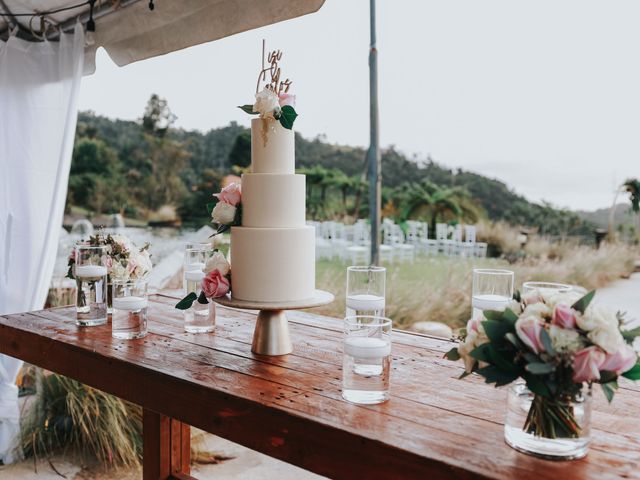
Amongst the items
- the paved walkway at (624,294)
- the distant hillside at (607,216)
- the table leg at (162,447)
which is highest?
the distant hillside at (607,216)

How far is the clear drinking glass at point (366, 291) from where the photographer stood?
1.53 m

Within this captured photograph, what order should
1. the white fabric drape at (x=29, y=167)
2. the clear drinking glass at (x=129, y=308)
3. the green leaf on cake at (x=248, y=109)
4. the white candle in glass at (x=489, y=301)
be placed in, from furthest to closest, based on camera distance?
the white fabric drape at (x=29, y=167) < the clear drinking glass at (x=129, y=308) < the green leaf on cake at (x=248, y=109) < the white candle in glass at (x=489, y=301)

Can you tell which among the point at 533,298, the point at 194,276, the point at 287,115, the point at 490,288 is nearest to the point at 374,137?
the point at 194,276

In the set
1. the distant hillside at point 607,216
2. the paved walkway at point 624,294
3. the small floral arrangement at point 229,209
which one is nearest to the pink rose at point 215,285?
the small floral arrangement at point 229,209

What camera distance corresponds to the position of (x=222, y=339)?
1.71 meters

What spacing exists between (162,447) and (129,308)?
1.60 feet

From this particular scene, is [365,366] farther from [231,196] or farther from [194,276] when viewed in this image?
[194,276]

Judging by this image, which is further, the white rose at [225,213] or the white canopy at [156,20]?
the white canopy at [156,20]

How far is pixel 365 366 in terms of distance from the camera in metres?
1.18

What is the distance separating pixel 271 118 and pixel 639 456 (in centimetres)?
110

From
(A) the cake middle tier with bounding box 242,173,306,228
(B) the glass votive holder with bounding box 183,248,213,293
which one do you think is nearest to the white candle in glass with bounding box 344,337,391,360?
(A) the cake middle tier with bounding box 242,173,306,228

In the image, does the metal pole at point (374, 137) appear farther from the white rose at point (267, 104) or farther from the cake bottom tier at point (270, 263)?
the cake bottom tier at point (270, 263)

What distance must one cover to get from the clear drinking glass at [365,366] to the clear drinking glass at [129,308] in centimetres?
79

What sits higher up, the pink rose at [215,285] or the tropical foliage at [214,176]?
the tropical foliage at [214,176]
